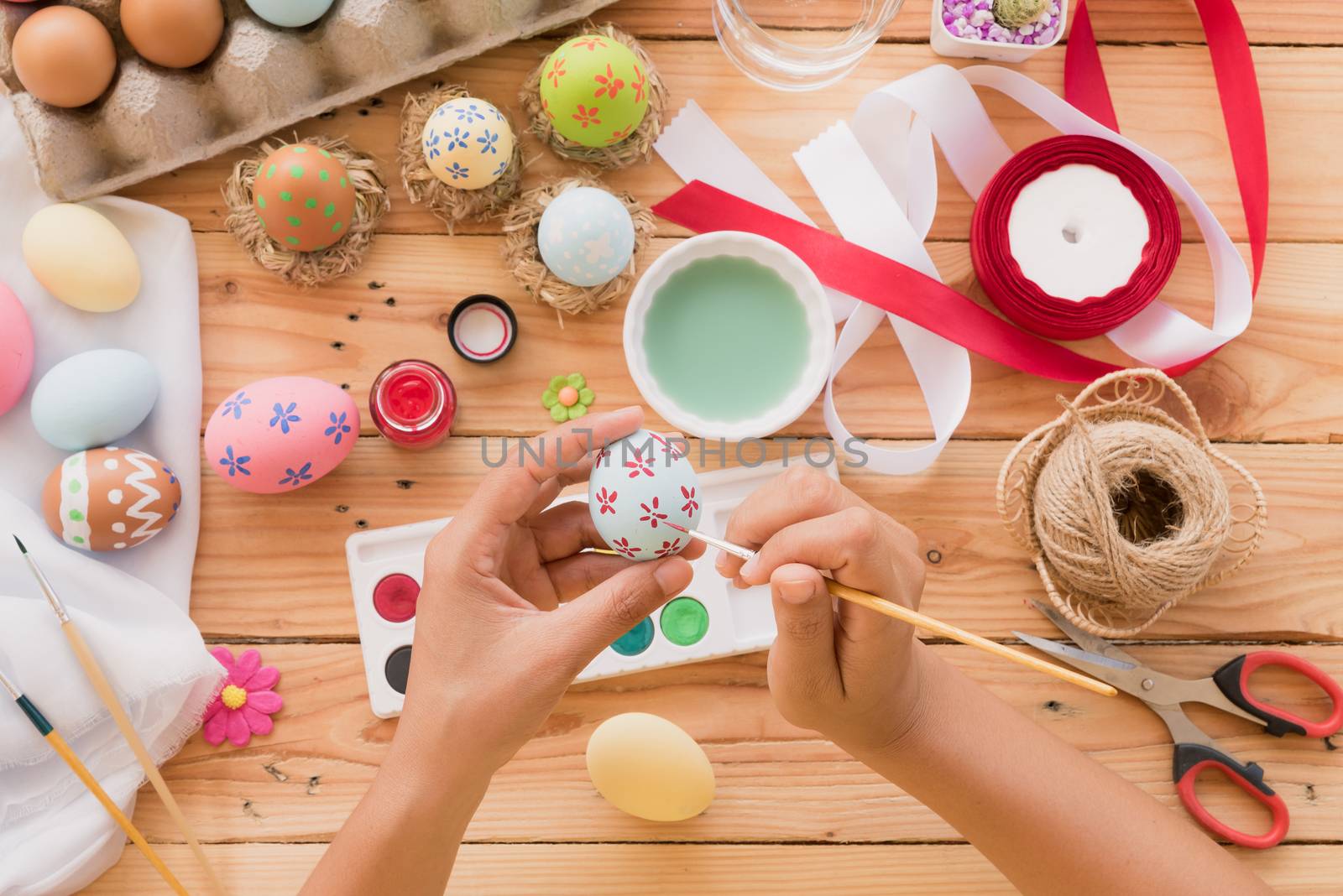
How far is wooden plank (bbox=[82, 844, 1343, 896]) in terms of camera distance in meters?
1.18

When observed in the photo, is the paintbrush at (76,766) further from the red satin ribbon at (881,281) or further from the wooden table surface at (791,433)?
the red satin ribbon at (881,281)

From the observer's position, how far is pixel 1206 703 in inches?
47.3

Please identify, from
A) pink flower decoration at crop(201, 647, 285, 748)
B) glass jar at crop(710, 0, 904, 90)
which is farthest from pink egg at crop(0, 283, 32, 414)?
glass jar at crop(710, 0, 904, 90)

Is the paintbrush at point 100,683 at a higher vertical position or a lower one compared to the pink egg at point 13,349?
lower

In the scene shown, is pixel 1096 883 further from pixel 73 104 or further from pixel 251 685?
pixel 73 104

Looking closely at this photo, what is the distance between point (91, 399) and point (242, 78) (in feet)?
1.45

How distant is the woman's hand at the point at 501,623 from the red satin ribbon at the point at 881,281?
428mm

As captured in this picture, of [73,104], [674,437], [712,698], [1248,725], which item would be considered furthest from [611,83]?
[1248,725]

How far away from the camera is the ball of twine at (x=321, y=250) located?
3.97 feet

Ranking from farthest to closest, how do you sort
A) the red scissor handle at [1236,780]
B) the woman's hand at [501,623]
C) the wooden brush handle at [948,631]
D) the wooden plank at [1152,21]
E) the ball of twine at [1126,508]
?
the wooden plank at [1152,21] < the red scissor handle at [1236,780] < the ball of twine at [1126,508] < the woman's hand at [501,623] < the wooden brush handle at [948,631]

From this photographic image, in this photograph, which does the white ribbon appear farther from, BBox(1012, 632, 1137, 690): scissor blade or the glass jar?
BBox(1012, 632, 1137, 690): scissor blade

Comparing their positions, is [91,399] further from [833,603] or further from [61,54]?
[833,603]

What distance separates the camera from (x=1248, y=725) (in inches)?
48.1

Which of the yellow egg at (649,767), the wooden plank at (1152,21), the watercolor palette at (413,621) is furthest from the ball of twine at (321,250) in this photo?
the yellow egg at (649,767)
